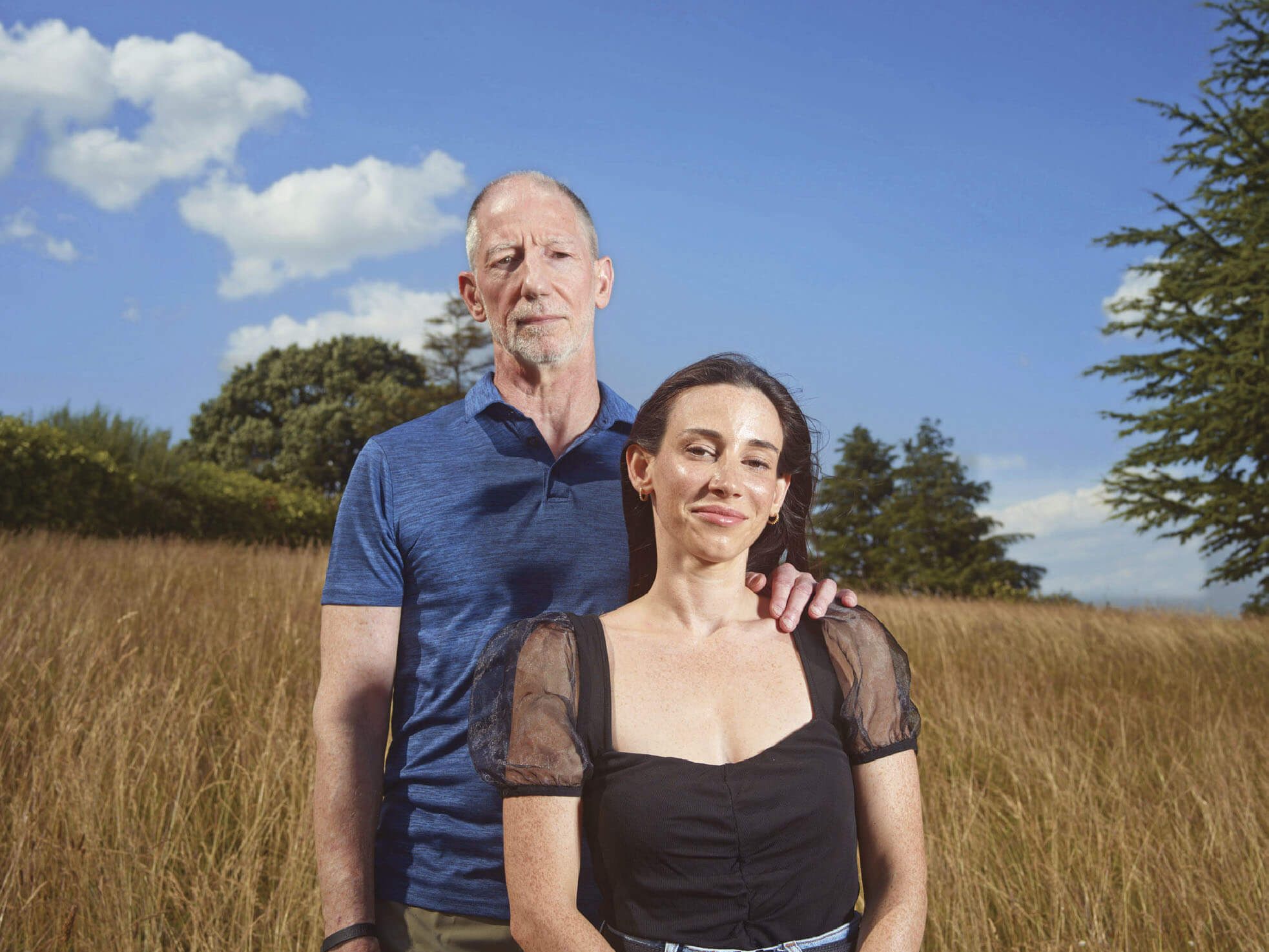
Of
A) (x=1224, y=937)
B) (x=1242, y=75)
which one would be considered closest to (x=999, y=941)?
(x=1224, y=937)

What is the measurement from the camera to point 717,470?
137 cm

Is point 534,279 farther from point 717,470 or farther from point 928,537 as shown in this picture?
point 928,537

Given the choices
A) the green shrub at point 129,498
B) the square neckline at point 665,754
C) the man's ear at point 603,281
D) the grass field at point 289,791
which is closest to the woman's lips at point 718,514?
the square neckline at point 665,754

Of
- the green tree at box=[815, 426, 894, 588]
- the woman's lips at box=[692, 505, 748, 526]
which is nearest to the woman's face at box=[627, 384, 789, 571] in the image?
the woman's lips at box=[692, 505, 748, 526]

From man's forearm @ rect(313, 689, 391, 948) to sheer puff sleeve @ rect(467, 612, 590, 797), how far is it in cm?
59

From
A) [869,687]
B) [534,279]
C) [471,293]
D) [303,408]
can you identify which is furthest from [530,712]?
[303,408]

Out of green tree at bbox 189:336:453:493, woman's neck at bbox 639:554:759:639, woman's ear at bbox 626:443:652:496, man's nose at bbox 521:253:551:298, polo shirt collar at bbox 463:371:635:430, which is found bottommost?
woman's neck at bbox 639:554:759:639

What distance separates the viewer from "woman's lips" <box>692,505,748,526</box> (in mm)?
1352

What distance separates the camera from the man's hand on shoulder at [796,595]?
56.1 inches

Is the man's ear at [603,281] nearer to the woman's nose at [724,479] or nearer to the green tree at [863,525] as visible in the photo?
the woman's nose at [724,479]

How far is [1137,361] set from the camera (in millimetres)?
15578

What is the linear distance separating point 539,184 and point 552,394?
476mm

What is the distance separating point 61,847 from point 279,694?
1.35 m

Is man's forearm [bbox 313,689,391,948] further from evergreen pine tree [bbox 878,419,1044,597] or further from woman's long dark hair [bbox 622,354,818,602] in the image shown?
evergreen pine tree [bbox 878,419,1044,597]
